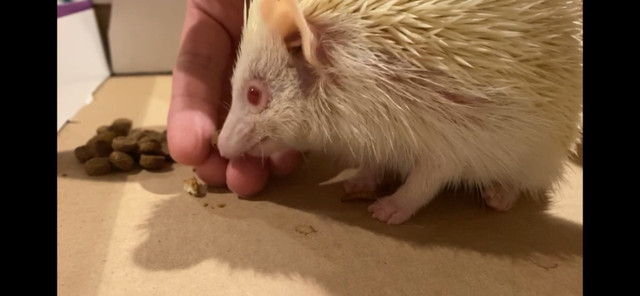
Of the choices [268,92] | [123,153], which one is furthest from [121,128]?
[268,92]

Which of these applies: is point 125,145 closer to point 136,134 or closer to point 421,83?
point 136,134

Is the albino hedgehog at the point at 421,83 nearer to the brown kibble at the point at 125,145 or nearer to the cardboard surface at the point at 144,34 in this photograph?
the brown kibble at the point at 125,145

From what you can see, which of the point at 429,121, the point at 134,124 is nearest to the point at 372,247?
the point at 429,121

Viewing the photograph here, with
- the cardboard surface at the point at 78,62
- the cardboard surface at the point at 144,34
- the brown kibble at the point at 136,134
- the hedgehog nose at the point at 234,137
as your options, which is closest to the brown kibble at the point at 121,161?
the brown kibble at the point at 136,134

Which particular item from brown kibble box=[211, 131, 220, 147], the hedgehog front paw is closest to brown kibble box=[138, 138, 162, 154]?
brown kibble box=[211, 131, 220, 147]

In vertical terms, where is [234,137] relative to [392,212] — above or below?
above

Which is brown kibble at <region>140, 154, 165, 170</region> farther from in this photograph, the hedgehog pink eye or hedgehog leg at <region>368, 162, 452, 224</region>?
hedgehog leg at <region>368, 162, 452, 224</region>

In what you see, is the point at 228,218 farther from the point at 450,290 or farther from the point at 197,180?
the point at 450,290

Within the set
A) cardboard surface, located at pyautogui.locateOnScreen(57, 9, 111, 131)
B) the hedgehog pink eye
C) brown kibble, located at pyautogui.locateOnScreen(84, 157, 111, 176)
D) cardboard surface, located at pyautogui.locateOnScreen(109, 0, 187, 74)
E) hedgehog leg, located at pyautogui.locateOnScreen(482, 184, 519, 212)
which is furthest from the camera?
cardboard surface, located at pyautogui.locateOnScreen(109, 0, 187, 74)
